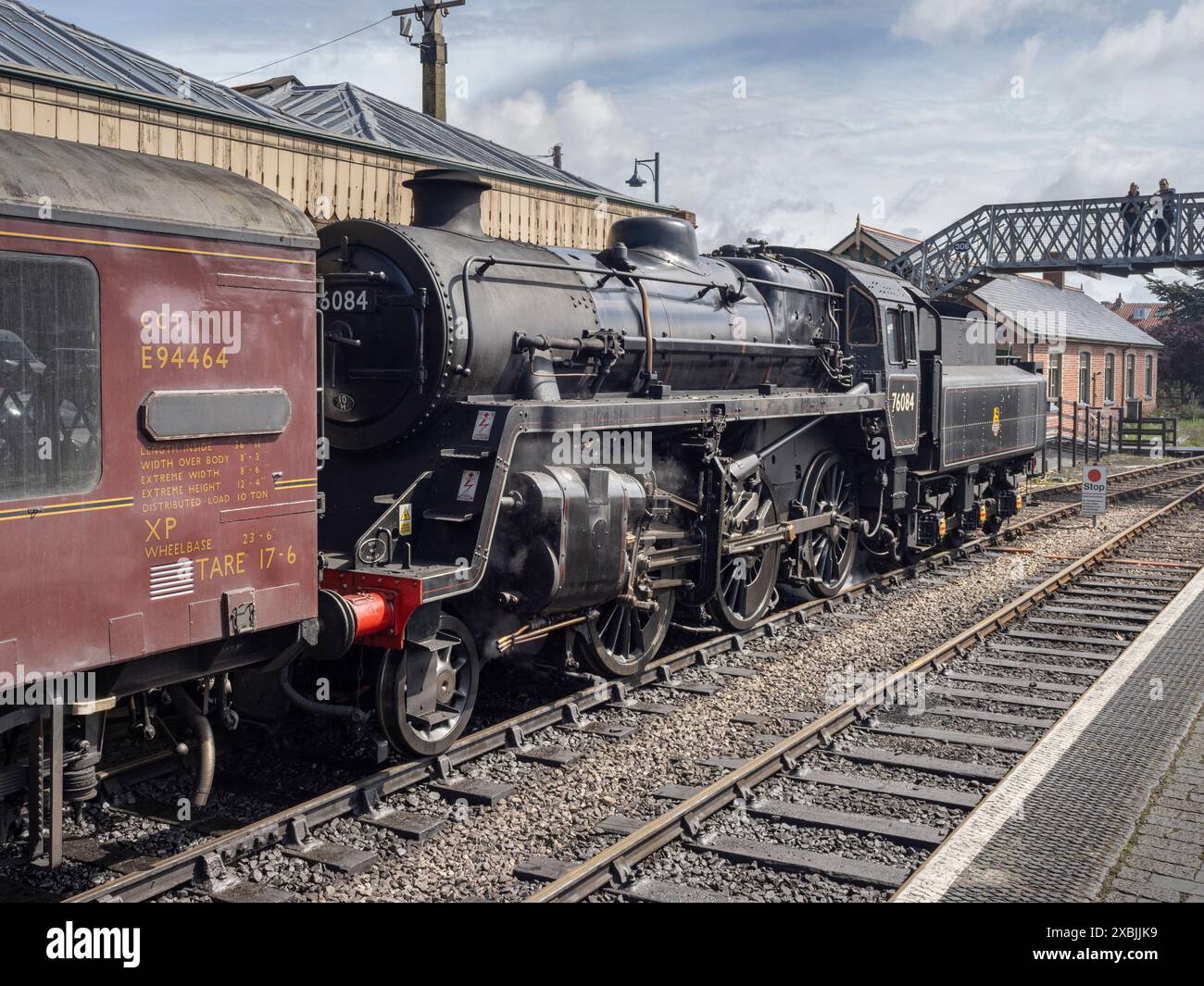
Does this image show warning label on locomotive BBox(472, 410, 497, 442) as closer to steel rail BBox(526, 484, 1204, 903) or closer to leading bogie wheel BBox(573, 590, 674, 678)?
leading bogie wheel BBox(573, 590, 674, 678)

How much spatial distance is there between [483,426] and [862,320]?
6.19 m

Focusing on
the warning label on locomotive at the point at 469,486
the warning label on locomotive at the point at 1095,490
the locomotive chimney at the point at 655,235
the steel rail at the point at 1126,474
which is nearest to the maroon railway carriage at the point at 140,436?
the warning label on locomotive at the point at 469,486

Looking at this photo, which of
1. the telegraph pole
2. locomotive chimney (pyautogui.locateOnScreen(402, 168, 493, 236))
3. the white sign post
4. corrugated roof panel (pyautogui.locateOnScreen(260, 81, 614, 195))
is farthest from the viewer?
the telegraph pole

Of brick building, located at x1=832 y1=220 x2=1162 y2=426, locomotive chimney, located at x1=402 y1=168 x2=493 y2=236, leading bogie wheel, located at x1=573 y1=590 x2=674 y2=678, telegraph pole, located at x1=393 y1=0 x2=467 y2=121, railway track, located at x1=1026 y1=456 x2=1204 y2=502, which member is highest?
telegraph pole, located at x1=393 y1=0 x2=467 y2=121

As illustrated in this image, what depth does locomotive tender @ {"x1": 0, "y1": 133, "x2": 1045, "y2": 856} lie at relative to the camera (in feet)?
14.6

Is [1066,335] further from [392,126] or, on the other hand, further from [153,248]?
[153,248]

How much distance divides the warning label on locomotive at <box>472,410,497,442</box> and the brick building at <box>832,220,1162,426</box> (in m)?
26.2

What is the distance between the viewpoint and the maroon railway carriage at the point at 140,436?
168 inches

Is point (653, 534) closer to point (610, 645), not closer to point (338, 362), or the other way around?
point (610, 645)

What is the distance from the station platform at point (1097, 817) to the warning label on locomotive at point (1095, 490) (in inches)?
355

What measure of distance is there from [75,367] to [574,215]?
12.0 metres

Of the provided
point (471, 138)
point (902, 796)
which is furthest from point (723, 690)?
point (471, 138)

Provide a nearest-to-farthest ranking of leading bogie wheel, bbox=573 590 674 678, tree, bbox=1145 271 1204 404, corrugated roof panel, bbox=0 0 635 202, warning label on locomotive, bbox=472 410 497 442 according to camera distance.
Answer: warning label on locomotive, bbox=472 410 497 442 < leading bogie wheel, bbox=573 590 674 678 < corrugated roof panel, bbox=0 0 635 202 < tree, bbox=1145 271 1204 404

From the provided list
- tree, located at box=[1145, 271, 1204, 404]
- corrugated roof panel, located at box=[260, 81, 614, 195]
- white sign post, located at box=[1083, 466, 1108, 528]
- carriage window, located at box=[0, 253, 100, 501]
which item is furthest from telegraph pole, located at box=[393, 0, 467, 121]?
tree, located at box=[1145, 271, 1204, 404]
